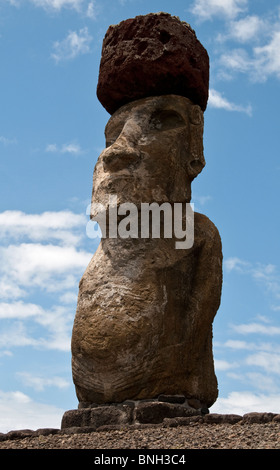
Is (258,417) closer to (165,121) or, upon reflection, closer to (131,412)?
(131,412)

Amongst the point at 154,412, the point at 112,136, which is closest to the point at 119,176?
the point at 112,136

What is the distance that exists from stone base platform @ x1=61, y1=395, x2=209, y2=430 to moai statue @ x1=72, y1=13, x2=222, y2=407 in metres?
0.10

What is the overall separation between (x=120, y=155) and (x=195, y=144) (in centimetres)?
110

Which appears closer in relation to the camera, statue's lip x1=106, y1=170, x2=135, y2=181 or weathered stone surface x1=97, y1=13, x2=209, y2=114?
statue's lip x1=106, y1=170, x2=135, y2=181

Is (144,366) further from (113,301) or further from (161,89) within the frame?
(161,89)

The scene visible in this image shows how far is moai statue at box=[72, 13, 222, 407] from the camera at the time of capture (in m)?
7.80

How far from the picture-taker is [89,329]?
26.3 ft

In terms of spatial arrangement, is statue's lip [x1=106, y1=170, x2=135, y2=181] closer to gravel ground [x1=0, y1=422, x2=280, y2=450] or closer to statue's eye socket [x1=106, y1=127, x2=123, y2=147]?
statue's eye socket [x1=106, y1=127, x2=123, y2=147]

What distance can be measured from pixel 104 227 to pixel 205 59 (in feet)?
9.13

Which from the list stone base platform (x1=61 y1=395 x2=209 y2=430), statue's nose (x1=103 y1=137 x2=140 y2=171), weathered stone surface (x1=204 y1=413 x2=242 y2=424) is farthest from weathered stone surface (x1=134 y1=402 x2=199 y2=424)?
statue's nose (x1=103 y1=137 x2=140 y2=171)

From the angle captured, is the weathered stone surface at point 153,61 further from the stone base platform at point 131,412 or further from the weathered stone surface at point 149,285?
the stone base platform at point 131,412

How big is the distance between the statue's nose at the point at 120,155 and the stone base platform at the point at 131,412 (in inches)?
109

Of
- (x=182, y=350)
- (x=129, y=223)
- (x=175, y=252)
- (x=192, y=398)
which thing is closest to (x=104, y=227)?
(x=129, y=223)

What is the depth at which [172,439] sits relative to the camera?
6.48 metres
